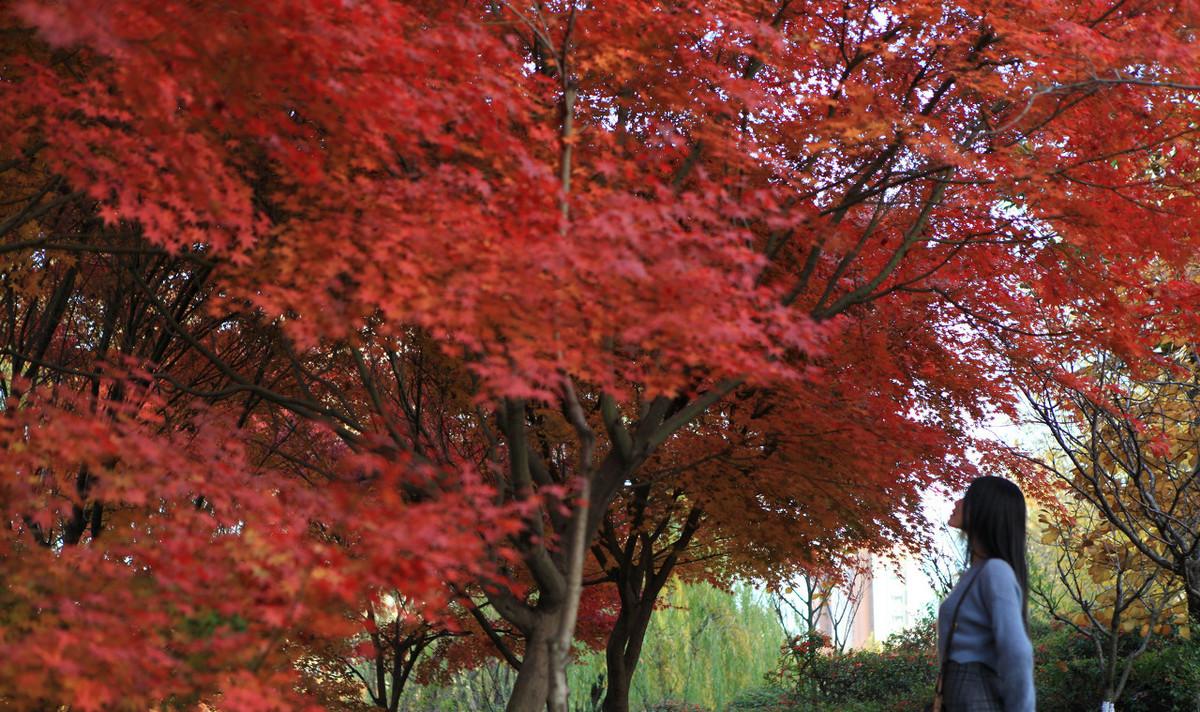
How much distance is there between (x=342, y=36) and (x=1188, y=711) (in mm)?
9169

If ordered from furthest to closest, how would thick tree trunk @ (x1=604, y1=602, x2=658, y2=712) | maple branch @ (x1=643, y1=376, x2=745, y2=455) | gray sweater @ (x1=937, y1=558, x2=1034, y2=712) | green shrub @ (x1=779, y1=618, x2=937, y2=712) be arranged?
green shrub @ (x1=779, y1=618, x2=937, y2=712)
thick tree trunk @ (x1=604, y1=602, x2=658, y2=712)
maple branch @ (x1=643, y1=376, x2=745, y2=455)
gray sweater @ (x1=937, y1=558, x2=1034, y2=712)

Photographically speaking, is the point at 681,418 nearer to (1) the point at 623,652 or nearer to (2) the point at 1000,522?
(2) the point at 1000,522

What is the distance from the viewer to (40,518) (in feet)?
12.8

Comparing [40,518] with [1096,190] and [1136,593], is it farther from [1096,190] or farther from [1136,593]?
[1136,593]

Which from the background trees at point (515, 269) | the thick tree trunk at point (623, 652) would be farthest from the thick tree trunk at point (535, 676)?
the thick tree trunk at point (623, 652)

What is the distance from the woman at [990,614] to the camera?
340 cm

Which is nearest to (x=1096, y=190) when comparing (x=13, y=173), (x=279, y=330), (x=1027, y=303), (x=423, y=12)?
(x=1027, y=303)

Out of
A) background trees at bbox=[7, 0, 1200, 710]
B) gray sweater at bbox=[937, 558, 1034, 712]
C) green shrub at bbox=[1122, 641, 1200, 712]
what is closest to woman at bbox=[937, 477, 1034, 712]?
gray sweater at bbox=[937, 558, 1034, 712]

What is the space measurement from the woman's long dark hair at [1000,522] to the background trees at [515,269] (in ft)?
3.83

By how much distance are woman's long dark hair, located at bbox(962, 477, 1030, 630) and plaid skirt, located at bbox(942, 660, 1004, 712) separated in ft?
0.71

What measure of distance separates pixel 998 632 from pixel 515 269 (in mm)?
2193

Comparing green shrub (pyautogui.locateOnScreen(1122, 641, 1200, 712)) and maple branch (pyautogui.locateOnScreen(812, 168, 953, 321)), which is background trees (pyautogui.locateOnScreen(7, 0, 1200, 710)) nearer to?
maple branch (pyautogui.locateOnScreen(812, 168, 953, 321))

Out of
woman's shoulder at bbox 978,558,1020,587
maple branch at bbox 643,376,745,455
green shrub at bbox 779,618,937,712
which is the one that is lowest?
woman's shoulder at bbox 978,558,1020,587

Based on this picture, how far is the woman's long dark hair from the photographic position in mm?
3490
